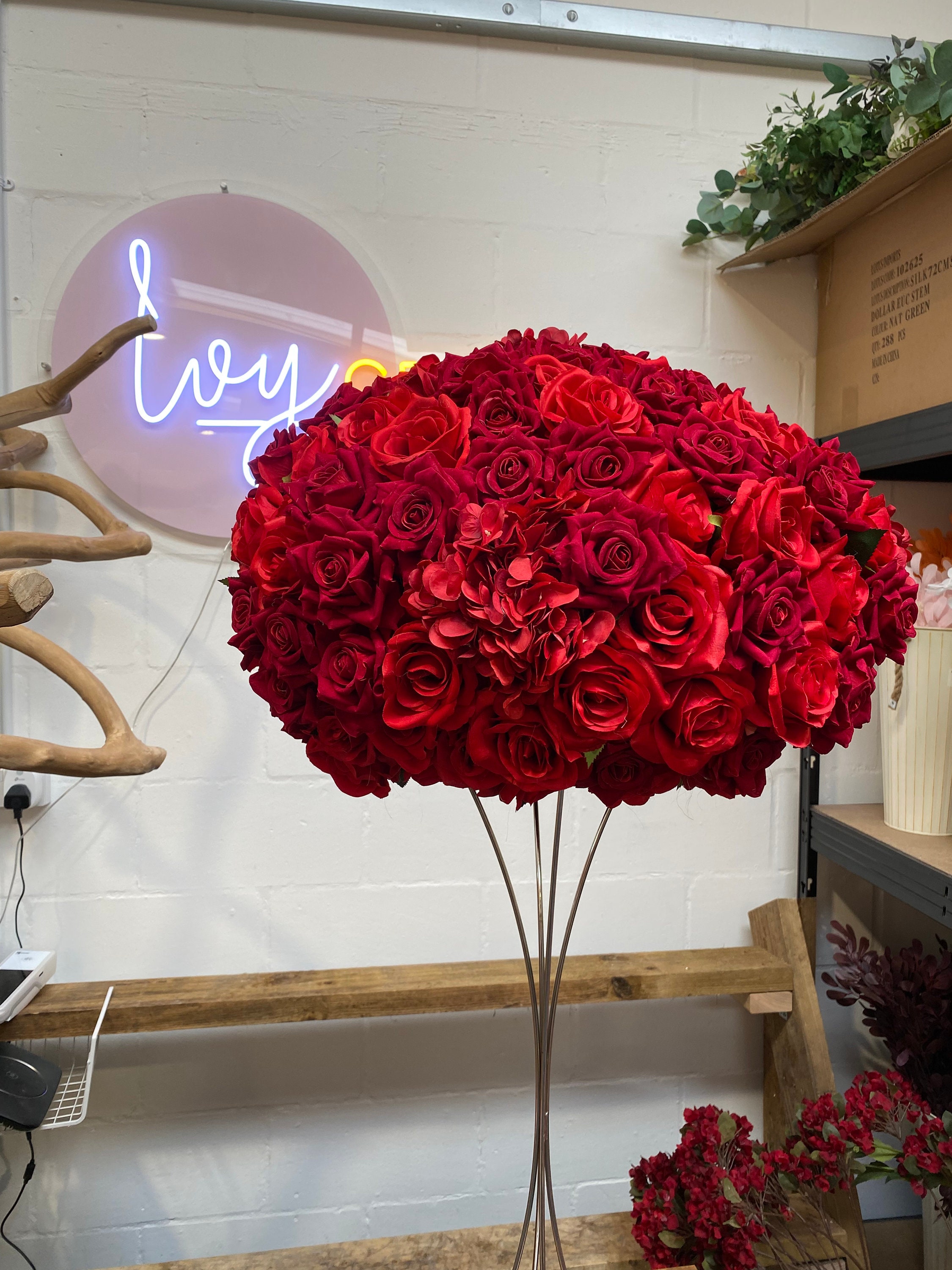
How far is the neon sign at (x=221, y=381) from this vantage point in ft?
4.14

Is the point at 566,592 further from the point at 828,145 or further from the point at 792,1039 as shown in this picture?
the point at 792,1039

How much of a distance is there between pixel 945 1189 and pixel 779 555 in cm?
96

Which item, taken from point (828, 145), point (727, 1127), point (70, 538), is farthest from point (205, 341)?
point (727, 1127)

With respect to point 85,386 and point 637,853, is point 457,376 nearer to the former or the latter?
point 85,386

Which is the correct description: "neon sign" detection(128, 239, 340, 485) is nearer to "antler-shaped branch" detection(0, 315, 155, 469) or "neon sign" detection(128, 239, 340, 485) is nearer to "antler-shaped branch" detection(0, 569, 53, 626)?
"antler-shaped branch" detection(0, 315, 155, 469)

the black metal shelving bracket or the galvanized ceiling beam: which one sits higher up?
the galvanized ceiling beam

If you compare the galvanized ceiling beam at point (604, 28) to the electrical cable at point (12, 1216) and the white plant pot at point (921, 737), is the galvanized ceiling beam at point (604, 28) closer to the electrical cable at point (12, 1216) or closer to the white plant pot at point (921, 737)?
the white plant pot at point (921, 737)

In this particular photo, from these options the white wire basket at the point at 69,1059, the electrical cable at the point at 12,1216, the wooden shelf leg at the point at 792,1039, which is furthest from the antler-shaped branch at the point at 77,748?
the wooden shelf leg at the point at 792,1039

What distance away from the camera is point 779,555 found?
1.63 feet

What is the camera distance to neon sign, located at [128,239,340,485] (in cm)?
126

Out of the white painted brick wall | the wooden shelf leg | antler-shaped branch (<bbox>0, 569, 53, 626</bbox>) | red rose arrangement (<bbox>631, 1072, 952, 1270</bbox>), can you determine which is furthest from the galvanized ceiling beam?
red rose arrangement (<bbox>631, 1072, 952, 1270</bbox>)

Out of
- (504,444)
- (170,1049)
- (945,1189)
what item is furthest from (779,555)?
(170,1049)

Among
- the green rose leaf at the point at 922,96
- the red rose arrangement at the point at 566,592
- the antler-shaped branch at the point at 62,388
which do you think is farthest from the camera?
the green rose leaf at the point at 922,96

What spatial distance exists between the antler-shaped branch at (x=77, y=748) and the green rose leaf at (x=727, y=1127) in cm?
83
